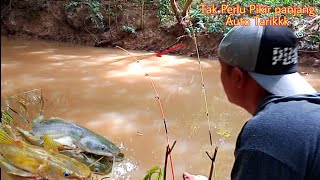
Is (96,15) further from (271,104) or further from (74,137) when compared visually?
(271,104)

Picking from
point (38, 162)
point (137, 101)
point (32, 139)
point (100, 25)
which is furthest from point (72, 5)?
point (38, 162)

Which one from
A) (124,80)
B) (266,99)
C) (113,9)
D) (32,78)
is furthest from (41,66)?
Answer: (266,99)

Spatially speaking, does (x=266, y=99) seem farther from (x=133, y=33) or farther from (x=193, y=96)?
(x=133, y=33)

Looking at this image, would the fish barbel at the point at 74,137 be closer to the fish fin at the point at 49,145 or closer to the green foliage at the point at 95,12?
the fish fin at the point at 49,145

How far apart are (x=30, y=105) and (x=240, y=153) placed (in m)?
3.64

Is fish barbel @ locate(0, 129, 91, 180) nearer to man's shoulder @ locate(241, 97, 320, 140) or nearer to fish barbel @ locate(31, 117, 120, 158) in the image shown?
fish barbel @ locate(31, 117, 120, 158)

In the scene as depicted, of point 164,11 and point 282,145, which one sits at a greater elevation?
point 282,145

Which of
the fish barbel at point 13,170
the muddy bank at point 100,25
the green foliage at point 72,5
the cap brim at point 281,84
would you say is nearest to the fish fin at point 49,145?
the fish barbel at point 13,170

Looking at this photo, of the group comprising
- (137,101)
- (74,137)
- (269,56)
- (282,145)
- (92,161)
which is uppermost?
(269,56)

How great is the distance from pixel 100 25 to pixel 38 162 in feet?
28.8

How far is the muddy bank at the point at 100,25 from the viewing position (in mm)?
9484

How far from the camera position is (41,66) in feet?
23.1

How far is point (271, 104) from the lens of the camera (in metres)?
0.89

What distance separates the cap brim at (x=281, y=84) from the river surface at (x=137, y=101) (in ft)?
6.46
